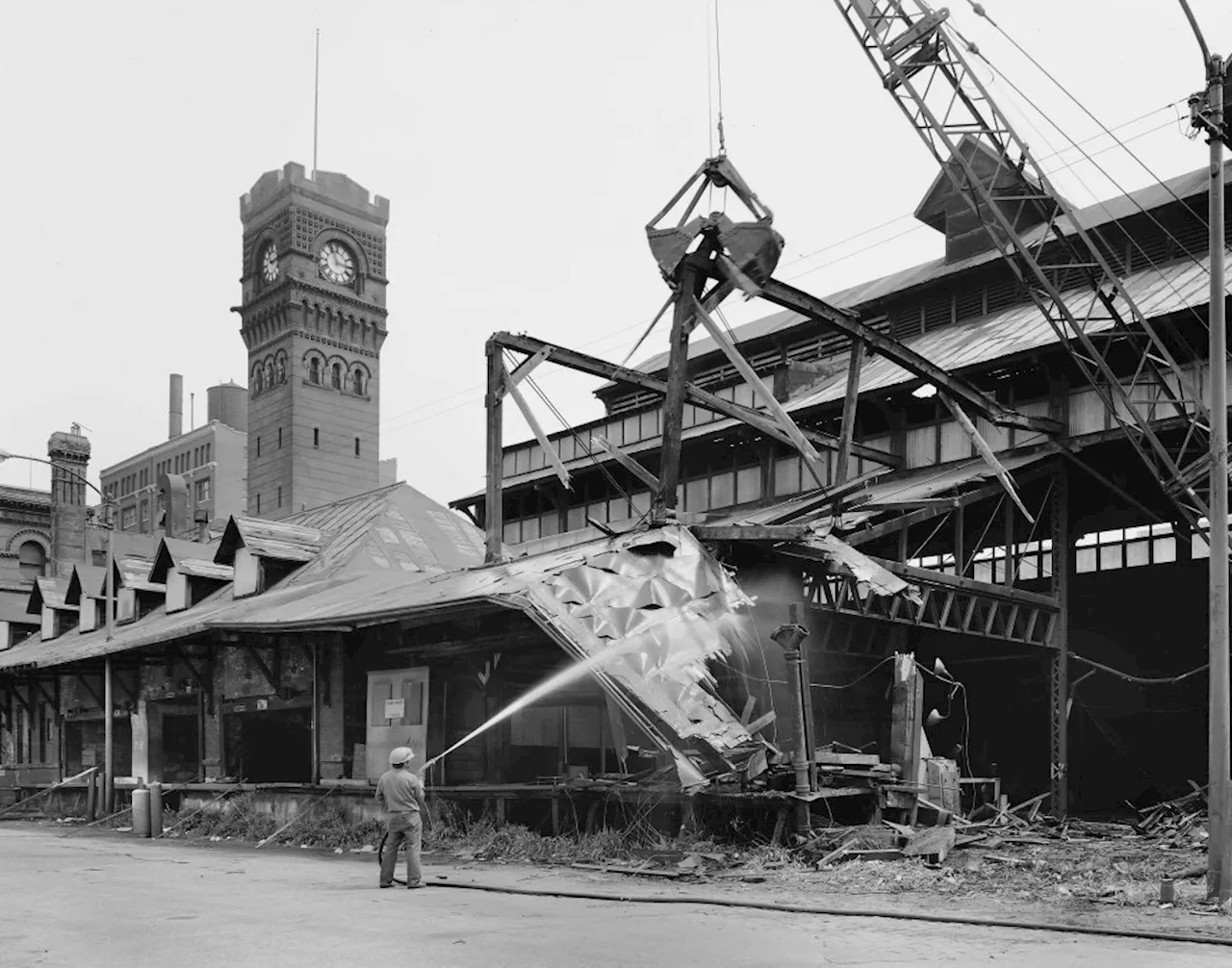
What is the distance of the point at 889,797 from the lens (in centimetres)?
1955

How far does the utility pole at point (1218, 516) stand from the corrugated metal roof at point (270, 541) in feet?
79.3

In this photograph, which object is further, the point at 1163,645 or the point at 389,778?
the point at 1163,645

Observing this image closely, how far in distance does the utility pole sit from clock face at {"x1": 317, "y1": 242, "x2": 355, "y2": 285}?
81.1m

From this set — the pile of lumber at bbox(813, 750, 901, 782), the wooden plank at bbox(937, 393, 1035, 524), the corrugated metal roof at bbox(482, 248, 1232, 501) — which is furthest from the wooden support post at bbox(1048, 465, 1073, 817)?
the pile of lumber at bbox(813, 750, 901, 782)

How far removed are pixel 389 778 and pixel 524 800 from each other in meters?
5.83

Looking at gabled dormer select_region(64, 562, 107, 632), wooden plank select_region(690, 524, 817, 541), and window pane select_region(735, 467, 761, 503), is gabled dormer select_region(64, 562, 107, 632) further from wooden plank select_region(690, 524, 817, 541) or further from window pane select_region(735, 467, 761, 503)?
wooden plank select_region(690, 524, 817, 541)

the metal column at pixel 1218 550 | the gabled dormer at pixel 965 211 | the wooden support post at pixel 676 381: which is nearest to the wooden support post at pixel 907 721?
the wooden support post at pixel 676 381

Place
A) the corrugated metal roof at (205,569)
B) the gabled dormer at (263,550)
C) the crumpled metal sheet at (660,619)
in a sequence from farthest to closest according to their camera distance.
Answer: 1. the corrugated metal roof at (205,569)
2. the gabled dormer at (263,550)
3. the crumpled metal sheet at (660,619)

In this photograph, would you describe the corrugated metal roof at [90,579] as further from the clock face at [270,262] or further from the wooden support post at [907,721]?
the clock face at [270,262]

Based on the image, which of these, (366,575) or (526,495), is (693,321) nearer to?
(366,575)

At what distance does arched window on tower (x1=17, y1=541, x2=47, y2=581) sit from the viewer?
2943 inches

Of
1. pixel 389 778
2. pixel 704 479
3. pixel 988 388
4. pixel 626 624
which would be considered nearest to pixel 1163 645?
pixel 988 388

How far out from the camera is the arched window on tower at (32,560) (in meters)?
74.8

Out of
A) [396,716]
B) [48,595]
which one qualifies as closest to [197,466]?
[48,595]
